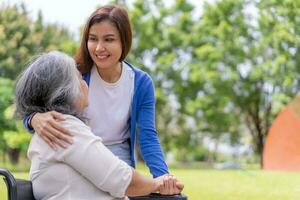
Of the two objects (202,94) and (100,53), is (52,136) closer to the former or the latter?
(100,53)

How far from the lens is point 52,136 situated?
1.04 meters

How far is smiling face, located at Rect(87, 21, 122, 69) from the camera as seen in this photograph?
1.32m

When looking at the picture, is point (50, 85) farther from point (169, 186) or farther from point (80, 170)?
point (169, 186)

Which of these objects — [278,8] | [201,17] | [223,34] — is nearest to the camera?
[278,8]

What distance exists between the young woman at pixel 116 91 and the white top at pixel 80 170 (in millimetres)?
313

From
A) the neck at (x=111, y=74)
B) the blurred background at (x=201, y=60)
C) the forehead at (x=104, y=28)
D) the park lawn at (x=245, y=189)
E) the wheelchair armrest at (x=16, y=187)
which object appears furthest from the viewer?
the blurred background at (x=201, y=60)

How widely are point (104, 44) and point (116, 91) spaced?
0.45ft

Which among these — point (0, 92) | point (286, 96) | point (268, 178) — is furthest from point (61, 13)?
point (268, 178)

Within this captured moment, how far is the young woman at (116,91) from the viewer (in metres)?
1.33

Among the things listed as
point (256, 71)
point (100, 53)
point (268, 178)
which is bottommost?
point (268, 178)

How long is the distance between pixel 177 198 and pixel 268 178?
656 cm

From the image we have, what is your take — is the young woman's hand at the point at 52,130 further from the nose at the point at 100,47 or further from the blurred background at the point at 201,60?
the blurred background at the point at 201,60

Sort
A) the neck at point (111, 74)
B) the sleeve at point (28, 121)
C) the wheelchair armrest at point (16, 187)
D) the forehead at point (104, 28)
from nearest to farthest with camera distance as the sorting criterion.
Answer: the wheelchair armrest at point (16, 187) < the sleeve at point (28, 121) < the forehead at point (104, 28) < the neck at point (111, 74)

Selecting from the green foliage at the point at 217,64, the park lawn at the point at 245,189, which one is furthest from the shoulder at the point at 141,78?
the green foliage at the point at 217,64
